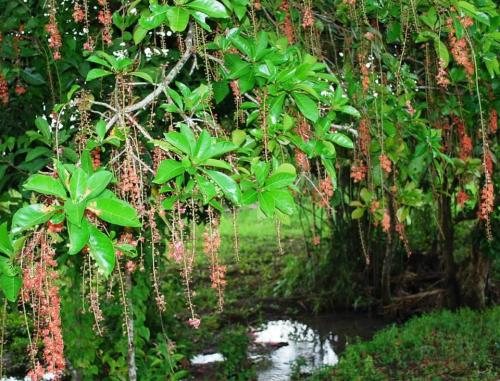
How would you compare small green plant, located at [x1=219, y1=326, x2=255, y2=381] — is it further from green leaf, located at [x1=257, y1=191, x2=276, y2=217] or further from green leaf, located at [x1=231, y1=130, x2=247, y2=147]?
green leaf, located at [x1=257, y1=191, x2=276, y2=217]

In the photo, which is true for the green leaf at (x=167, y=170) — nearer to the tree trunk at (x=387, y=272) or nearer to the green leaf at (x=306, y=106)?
the green leaf at (x=306, y=106)

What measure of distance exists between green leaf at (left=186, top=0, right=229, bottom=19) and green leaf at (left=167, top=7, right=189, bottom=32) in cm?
2

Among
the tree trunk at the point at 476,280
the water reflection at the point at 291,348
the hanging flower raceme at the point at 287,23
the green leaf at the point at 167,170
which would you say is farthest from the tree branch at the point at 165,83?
the tree trunk at the point at 476,280

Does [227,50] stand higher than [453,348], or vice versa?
[227,50]

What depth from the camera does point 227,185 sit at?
124 cm

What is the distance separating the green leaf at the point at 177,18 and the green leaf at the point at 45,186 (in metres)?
0.44

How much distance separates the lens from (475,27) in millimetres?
2115

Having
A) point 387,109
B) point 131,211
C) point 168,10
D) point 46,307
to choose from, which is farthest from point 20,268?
point 387,109

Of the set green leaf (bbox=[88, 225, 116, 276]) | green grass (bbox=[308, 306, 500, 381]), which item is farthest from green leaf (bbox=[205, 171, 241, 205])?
green grass (bbox=[308, 306, 500, 381])

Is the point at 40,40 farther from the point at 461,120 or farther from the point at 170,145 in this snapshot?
the point at 461,120

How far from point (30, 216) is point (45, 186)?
0.18 feet

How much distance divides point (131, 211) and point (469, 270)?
14.8ft

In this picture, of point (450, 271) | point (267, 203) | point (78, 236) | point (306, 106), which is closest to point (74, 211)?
point (78, 236)

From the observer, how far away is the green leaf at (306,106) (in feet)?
4.94
